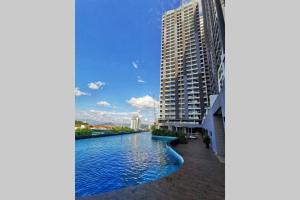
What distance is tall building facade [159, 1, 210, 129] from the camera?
1609 inches

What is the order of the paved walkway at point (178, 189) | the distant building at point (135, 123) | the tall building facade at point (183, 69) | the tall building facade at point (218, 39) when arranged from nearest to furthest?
the paved walkway at point (178, 189), the tall building facade at point (218, 39), the tall building facade at point (183, 69), the distant building at point (135, 123)

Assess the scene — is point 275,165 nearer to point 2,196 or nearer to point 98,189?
point 2,196

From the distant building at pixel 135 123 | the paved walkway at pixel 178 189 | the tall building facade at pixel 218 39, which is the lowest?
the distant building at pixel 135 123

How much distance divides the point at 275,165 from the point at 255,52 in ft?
2.98

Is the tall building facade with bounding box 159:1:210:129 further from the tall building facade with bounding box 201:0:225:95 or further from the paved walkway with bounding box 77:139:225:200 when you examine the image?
the paved walkway with bounding box 77:139:225:200

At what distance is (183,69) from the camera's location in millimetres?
44688

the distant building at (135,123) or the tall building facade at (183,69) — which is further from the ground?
the tall building facade at (183,69)

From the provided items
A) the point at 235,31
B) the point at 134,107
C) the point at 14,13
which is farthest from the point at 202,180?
the point at 134,107

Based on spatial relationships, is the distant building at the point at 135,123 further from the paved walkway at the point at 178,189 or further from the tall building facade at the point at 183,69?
the paved walkway at the point at 178,189

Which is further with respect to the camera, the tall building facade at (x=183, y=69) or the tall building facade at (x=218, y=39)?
the tall building facade at (x=183, y=69)

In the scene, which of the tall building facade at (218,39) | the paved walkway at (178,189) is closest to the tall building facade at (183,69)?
the tall building facade at (218,39)

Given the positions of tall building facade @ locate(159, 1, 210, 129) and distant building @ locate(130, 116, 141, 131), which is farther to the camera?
distant building @ locate(130, 116, 141, 131)

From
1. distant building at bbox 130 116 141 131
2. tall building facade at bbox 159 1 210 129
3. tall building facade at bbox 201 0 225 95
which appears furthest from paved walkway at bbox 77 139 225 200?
distant building at bbox 130 116 141 131

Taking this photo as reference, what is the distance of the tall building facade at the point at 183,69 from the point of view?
1609 inches
